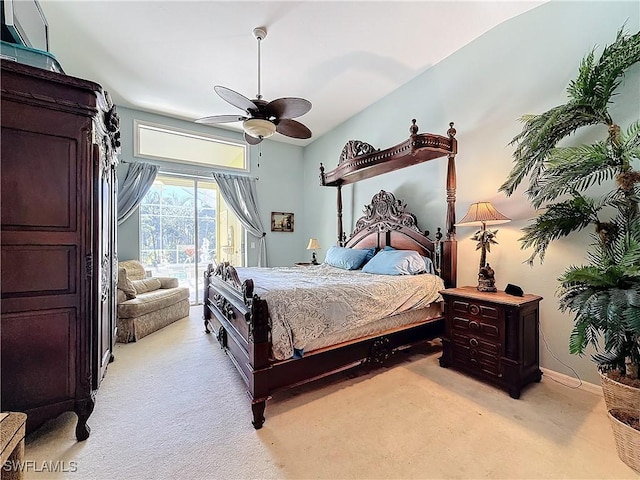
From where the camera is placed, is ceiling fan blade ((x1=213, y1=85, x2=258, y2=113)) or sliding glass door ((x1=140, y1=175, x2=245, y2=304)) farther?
sliding glass door ((x1=140, y1=175, x2=245, y2=304))

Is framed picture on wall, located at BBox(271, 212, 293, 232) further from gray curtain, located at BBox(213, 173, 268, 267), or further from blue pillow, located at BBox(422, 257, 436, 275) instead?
blue pillow, located at BBox(422, 257, 436, 275)

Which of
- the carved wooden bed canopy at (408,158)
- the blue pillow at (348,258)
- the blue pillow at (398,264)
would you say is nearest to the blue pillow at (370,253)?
the blue pillow at (348,258)

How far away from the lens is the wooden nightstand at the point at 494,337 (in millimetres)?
2318

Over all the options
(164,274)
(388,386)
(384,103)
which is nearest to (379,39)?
(384,103)

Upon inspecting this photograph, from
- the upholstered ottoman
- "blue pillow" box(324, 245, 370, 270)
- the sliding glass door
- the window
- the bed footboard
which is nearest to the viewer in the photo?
the upholstered ottoman

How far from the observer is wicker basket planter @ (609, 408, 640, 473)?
1.54 m

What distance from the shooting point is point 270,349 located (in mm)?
2008

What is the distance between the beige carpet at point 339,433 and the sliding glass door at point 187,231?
2937 millimetres

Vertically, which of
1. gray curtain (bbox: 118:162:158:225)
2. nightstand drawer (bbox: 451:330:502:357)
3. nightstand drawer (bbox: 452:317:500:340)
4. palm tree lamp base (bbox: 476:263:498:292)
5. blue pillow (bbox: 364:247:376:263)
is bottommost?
nightstand drawer (bbox: 451:330:502:357)

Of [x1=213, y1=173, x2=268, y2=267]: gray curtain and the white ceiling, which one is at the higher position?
the white ceiling

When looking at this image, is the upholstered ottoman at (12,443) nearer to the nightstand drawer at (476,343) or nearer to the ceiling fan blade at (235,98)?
the ceiling fan blade at (235,98)

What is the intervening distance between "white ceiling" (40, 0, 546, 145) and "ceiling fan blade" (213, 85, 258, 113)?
0.93 metres

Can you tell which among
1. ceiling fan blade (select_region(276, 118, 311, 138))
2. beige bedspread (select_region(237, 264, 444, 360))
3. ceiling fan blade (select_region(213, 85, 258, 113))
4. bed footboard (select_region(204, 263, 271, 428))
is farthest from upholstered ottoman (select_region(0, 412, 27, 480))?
ceiling fan blade (select_region(276, 118, 311, 138))

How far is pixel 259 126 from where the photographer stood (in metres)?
2.90
